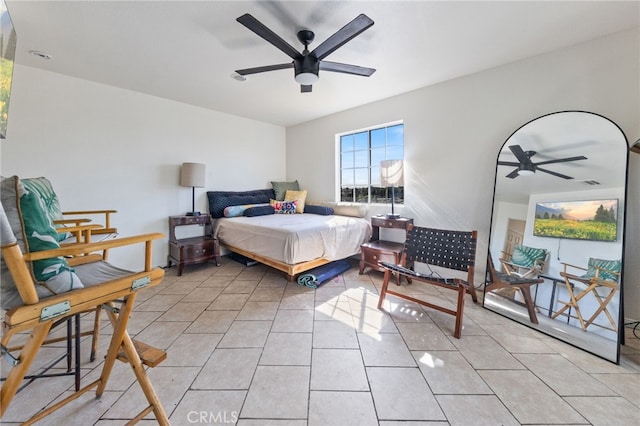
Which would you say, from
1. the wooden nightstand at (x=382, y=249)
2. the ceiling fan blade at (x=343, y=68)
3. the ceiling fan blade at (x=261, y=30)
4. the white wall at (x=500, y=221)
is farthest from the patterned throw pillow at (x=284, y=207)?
the white wall at (x=500, y=221)

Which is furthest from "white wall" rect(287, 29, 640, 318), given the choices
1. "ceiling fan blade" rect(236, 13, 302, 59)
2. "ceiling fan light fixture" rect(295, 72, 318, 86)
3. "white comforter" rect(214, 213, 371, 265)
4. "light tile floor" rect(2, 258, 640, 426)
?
"ceiling fan blade" rect(236, 13, 302, 59)

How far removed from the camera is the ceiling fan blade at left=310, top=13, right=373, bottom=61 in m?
1.59

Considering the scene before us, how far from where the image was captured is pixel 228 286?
2.94 metres

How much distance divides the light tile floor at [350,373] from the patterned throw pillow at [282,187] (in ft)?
8.60

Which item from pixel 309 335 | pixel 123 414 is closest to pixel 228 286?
pixel 309 335

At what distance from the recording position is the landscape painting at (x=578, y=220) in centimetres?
192

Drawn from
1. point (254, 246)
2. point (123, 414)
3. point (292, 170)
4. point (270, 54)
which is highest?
point (270, 54)

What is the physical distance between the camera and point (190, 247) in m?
3.34

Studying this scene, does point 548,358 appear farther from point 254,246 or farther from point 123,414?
point 254,246

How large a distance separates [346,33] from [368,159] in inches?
98.1

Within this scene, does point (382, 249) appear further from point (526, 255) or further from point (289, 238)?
point (526, 255)

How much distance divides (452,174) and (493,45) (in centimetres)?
134

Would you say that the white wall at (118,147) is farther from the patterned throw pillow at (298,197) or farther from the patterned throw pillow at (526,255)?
the patterned throw pillow at (526,255)

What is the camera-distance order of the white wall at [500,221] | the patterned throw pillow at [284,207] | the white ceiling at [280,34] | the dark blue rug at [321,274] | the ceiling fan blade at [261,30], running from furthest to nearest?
1. the patterned throw pillow at [284,207]
2. the dark blue rug at [321,274]
3. the white wall at [500,221]
4. the white ceiling at [280,34]
5. the ceiling fan blade at [261,30]
